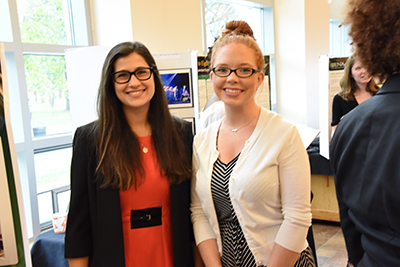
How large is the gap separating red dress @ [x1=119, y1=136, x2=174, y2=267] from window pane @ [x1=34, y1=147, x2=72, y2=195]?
251cm

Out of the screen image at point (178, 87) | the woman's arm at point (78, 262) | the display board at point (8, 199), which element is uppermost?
the screen image at point (178, 87)

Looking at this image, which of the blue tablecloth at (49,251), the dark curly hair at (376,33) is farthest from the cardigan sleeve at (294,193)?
the blue tablecloth at (49,251)

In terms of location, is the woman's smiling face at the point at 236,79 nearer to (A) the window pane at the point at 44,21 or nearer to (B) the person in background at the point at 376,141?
(B) the person in background at the point at 376,141

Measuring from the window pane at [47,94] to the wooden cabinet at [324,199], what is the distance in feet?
9.77

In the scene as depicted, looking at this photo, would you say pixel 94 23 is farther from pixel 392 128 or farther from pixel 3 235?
pixel 392 128

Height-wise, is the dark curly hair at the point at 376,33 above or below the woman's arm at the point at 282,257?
above

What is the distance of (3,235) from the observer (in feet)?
3.40

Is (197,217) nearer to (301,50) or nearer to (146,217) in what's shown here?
(146,217)

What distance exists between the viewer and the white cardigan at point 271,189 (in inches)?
50.3

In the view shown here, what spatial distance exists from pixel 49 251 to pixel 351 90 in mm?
2861

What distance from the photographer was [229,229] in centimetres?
138

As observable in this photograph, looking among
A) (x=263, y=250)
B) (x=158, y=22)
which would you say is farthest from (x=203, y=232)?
(x=158, y=22)

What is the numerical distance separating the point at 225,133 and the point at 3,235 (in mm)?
893

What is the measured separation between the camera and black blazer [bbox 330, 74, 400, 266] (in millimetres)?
894
